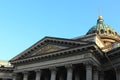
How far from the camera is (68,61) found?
34.2 meters

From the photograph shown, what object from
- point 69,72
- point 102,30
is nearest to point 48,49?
point 69,72

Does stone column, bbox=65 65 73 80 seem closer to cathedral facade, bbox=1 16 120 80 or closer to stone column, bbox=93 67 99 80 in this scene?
cathedral facade, bbox=1 16 120 80

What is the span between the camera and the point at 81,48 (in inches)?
1296

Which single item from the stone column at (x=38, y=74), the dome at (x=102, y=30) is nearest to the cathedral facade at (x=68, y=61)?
the stone column at (x=38, y=74)

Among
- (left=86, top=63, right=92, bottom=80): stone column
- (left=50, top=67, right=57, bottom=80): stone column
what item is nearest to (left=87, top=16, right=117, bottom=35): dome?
(left=50, top=67, right=57, bottom=80): stone column

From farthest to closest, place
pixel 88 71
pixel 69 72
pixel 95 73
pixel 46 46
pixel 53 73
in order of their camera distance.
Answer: pixel 46 46, pixel 53 73, pixel 69 72, pixel 95 73, pixel 88 71

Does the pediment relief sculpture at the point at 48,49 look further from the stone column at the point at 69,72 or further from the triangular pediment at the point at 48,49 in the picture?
the stone column at the point at 69,72

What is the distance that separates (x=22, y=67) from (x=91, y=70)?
1178cm

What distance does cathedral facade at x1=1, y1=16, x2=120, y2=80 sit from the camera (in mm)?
32594

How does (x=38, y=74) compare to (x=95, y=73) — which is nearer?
(x=95, y=73)

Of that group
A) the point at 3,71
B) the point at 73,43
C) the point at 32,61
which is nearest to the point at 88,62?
the point at 73,43

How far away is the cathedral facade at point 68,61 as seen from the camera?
32594 millimetres

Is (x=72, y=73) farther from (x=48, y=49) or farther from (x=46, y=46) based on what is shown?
(x=46, y=46)

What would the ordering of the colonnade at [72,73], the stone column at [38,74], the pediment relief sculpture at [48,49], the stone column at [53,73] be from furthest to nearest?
the stone column at [38,74] → the pediment relief sculpture at [48,49] → the stone column at [53,73] → the colonnade at [72,73]
